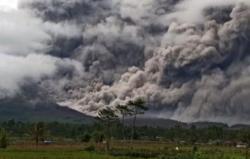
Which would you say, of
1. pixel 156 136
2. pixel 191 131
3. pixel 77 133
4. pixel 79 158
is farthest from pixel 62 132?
pixel 79 158

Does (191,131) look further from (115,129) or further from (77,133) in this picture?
(77,133)

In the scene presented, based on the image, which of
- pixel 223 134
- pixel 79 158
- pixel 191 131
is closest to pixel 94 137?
pixel 191 131

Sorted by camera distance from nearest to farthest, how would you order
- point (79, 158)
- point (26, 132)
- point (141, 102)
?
point (79, 158) → point (141, 102) → point (26, 132)

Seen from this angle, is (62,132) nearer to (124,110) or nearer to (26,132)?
(26,132)

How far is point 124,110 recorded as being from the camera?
466 ft

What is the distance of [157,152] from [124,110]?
63.7 metres

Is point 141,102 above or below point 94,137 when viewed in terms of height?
above

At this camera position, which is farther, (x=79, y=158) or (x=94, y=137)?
(x=94, y=137)

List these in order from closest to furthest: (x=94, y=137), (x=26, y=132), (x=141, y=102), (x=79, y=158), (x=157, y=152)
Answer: (x=79, y=158) → (x=157, y=152) → (x=94, y=137) → (x=141, y=102) → (x=26, y=132)

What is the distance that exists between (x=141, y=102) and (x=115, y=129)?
2251 cm

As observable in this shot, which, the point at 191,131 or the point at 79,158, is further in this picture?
the point at 191,131

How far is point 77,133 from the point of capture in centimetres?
15600

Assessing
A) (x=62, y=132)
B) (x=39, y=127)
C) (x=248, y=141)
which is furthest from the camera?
(x=62, y=132)

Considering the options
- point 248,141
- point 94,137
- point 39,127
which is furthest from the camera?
point 94,137
